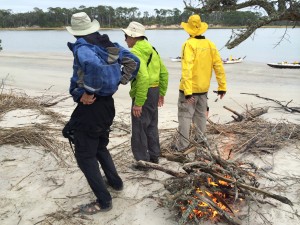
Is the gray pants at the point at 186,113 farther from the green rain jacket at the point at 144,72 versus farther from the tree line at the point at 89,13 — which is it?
the tree line at the point at 89,13

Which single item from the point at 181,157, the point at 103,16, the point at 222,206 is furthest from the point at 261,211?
the point at 103,16

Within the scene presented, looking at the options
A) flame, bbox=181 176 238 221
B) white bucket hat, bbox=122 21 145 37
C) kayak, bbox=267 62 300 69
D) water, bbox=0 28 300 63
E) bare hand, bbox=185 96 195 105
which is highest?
white bucket hat, bbox=122 21 145 37

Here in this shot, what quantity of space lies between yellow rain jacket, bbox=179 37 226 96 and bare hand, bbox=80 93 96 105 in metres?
1.86

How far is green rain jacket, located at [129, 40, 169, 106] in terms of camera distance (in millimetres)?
4277

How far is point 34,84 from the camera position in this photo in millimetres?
13789

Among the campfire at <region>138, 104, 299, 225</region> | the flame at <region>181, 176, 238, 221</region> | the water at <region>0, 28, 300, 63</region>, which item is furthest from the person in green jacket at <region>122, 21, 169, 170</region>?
the water at <region>0, 28, 300, 63</region>

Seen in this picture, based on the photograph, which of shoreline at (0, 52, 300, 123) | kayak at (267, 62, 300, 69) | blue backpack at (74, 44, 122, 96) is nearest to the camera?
blue backpack at (74, 44, 122, 96)

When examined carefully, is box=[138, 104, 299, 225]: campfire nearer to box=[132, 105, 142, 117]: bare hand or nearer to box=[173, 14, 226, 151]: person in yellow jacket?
box=[132, 105, 142, 117]: bare hand

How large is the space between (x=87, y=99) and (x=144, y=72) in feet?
3.66

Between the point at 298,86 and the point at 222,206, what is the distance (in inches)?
429

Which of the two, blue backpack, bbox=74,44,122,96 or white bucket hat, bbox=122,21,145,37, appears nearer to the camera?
blue backpack, bbox=74,44,122,96

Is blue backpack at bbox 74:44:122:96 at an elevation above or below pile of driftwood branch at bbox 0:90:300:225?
above

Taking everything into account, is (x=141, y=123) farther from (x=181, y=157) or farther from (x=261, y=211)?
(x=261, y=211)

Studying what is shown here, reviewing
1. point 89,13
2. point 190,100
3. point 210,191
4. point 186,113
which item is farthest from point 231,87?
point 89,13
